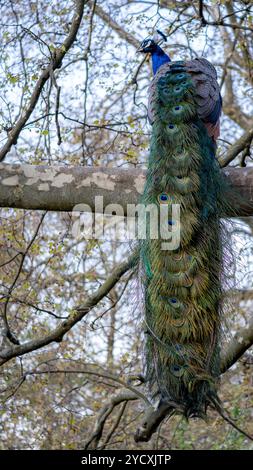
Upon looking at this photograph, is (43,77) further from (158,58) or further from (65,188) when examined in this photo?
(65,188)

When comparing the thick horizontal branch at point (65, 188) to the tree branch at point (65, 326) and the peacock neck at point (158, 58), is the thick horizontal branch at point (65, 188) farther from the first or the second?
the peacock neck at point (158, 58)

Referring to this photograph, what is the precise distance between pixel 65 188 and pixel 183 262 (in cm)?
74

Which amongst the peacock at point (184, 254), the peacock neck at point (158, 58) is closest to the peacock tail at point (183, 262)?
the peacock at point (184, 254)

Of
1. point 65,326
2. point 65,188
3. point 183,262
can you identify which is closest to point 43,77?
point 65,188

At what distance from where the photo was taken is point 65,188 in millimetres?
4730

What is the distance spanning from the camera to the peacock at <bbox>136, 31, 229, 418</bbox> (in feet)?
15.1

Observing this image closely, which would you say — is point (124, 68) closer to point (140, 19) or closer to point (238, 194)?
point (140, 19)

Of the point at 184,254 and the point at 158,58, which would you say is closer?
the point at 184,254

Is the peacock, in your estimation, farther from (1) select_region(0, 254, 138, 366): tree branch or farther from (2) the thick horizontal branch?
(1) select_region(0, 254, 138, 366): tree branch

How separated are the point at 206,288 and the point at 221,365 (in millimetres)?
472

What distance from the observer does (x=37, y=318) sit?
22.0 ft

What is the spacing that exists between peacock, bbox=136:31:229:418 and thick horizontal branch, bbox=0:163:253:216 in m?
0.18

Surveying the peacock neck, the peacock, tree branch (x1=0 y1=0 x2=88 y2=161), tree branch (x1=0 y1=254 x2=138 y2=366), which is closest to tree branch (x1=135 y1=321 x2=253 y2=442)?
the peacock

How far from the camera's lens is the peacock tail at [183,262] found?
15.1 feet
